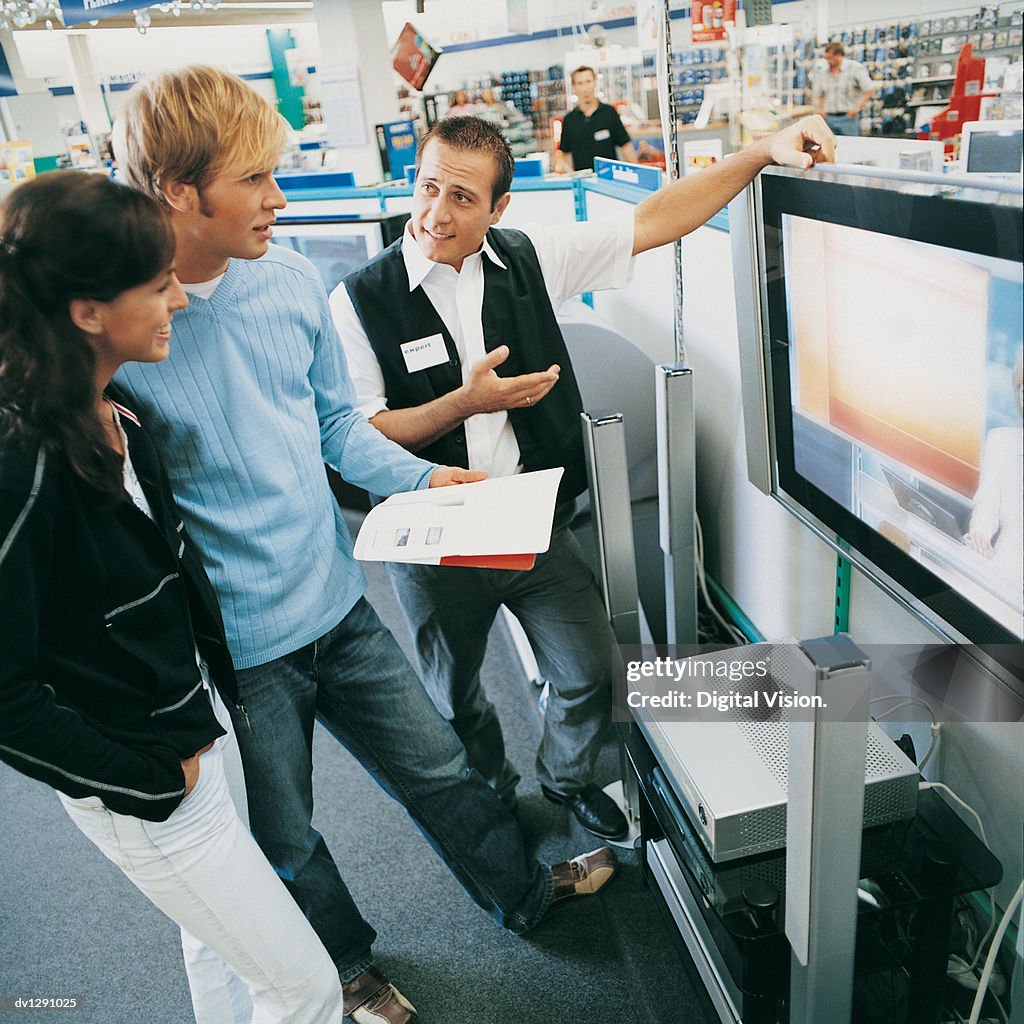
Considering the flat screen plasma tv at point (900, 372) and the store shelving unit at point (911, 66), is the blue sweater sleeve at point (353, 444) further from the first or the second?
the store shelving unit at point (911, 66)

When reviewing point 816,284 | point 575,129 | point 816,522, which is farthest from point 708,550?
point 575,129

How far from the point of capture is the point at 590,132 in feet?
22.4

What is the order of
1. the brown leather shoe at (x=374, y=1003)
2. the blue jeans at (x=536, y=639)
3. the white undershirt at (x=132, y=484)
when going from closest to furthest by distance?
the white undershirt at (x=132, y=484) → the brown leather shoe at (x=374, y=1003) → the blue jeans at (x=536, y=639)

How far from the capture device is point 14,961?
192 cm

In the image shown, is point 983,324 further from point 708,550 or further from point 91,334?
point 708,550

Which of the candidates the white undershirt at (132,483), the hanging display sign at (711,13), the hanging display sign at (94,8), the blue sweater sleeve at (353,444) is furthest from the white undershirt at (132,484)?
the hanging display sign at (94,8)

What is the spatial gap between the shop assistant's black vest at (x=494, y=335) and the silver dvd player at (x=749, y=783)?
676 millimetres

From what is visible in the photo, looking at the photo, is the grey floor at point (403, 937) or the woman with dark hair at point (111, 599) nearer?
the woman with dark hair at point (111, 599)

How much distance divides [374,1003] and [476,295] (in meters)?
1.40

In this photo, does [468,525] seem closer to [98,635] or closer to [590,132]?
[98,635]

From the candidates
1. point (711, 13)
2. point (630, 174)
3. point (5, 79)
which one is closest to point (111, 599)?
point (630, 174)

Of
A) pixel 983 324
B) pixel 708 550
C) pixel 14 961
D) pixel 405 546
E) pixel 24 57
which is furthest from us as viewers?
pixel 24 57

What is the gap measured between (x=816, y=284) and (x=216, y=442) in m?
0.86

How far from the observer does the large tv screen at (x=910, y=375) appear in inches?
32.6
